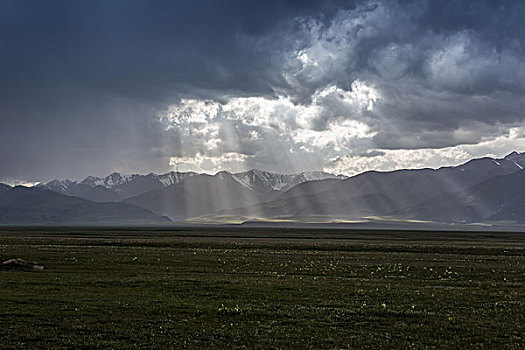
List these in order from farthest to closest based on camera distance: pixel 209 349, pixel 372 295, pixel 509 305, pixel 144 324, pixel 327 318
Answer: pixel 372 295, pixel 509 305, pixel 327 318, pixel 144 324, pixel 209 349

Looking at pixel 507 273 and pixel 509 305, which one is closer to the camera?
pixel 509 305

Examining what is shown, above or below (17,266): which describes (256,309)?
below

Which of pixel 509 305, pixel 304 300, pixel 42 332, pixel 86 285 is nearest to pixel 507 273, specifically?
pixel 509 305

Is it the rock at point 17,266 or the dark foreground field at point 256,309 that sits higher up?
the rock at point 17,266

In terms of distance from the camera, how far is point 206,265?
51.2 metres

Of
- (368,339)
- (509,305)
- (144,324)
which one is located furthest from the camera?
(509,305)

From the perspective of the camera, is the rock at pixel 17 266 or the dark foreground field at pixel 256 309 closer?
the dark foreground field at pixel 256 309

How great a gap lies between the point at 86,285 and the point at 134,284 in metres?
3.63

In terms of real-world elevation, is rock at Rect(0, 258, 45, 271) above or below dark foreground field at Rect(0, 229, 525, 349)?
above

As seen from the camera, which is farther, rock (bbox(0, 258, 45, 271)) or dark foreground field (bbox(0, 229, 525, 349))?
rock (bbox(0, 258, 45, 271))

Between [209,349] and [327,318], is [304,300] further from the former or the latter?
[209,349]

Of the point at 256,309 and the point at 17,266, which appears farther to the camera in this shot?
the point at 17,266

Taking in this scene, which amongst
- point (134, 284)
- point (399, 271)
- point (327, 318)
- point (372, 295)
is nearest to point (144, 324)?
point (327, 318)

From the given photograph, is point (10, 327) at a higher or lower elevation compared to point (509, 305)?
higher
